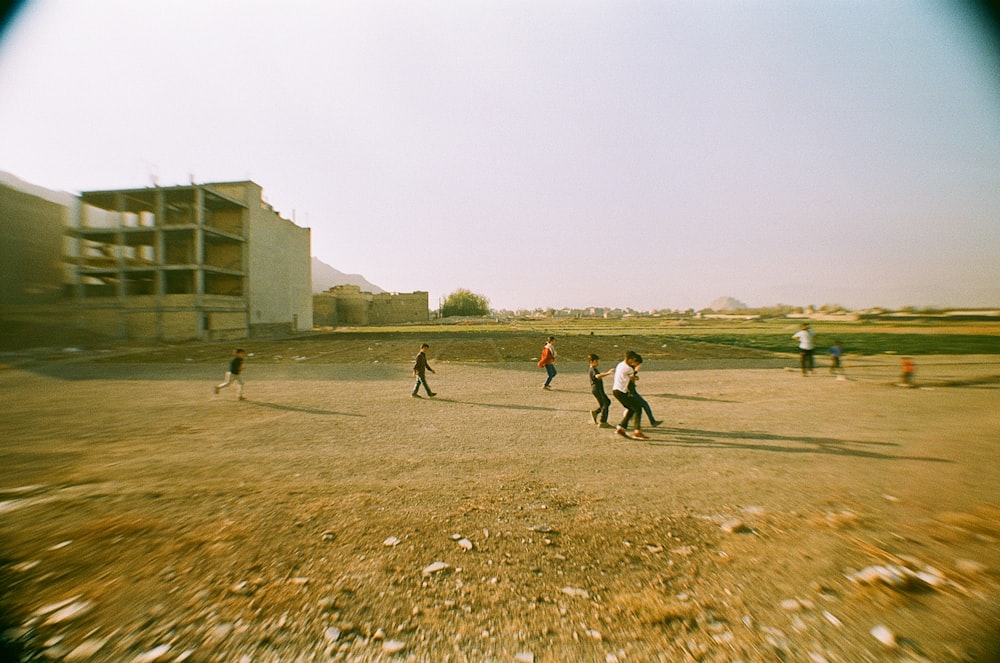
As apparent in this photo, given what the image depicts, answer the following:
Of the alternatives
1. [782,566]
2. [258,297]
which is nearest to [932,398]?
[782,566]

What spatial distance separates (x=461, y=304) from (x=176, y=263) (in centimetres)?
9533

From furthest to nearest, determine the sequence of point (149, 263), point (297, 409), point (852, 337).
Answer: point (852, 337)
point (149, 263)
point (297, 409)

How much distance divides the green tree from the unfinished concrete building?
85.8 metres

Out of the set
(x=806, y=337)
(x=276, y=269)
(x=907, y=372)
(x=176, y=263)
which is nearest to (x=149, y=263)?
(x=176, y=263)

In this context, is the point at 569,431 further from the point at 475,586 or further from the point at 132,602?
the point at 132,602

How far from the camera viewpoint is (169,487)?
16.9 ft

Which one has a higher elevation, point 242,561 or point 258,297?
point 258,297

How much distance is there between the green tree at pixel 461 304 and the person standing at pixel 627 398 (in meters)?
125

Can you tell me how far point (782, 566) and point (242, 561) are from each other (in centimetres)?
508

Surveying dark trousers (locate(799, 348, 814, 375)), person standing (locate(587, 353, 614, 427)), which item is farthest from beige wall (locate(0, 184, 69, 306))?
dark trousers (locate(799, 348, 814, 375))

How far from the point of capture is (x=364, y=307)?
89562 millimetres

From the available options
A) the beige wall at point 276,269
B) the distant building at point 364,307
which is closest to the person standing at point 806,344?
the beige wall at point 276,269

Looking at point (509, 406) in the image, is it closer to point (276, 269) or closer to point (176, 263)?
point (176, 263)

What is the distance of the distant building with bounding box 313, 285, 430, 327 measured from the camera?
81.9m
